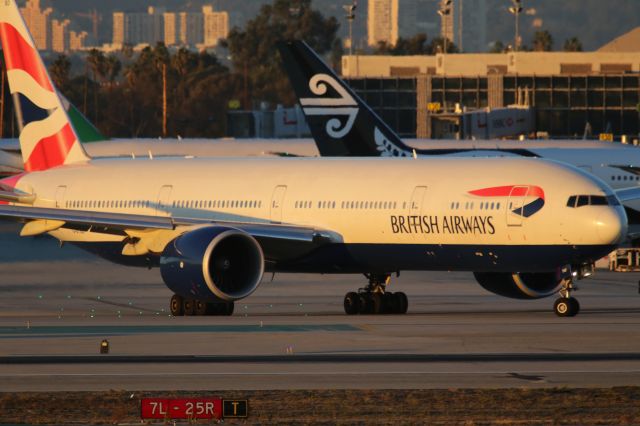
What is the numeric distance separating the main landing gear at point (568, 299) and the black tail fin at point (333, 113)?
14.9 m

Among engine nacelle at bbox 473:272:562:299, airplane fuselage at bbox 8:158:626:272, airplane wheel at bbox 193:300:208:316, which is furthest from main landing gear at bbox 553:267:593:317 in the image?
airplane wheel at bbox 193:300:208:316

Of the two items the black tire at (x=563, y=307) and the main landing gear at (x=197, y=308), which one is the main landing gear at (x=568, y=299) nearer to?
the black tire at (x=563, y=307)

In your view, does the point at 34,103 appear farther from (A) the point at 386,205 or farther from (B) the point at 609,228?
(B) the point at 609,228

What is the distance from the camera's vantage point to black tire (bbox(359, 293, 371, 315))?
38.4 meters

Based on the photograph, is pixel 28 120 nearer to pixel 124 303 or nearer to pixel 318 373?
pixel 124 303

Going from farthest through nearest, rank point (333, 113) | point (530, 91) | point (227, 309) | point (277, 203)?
point (530, 91) < point (333, 113) < point (277, 203) < point (227, 309)

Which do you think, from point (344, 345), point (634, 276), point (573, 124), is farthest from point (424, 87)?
point (344, 345)

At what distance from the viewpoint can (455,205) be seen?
3653 cm

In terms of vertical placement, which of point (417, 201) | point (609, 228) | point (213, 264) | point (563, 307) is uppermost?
point (417, 201)

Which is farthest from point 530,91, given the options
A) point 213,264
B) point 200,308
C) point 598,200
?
point 598,200

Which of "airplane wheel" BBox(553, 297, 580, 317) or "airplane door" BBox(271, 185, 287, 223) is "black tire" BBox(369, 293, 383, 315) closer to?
"airplane door" BBox(271, 185, 287, 223)

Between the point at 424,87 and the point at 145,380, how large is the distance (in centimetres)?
12182

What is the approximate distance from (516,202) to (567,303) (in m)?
2.45

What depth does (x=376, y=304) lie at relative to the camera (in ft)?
126
